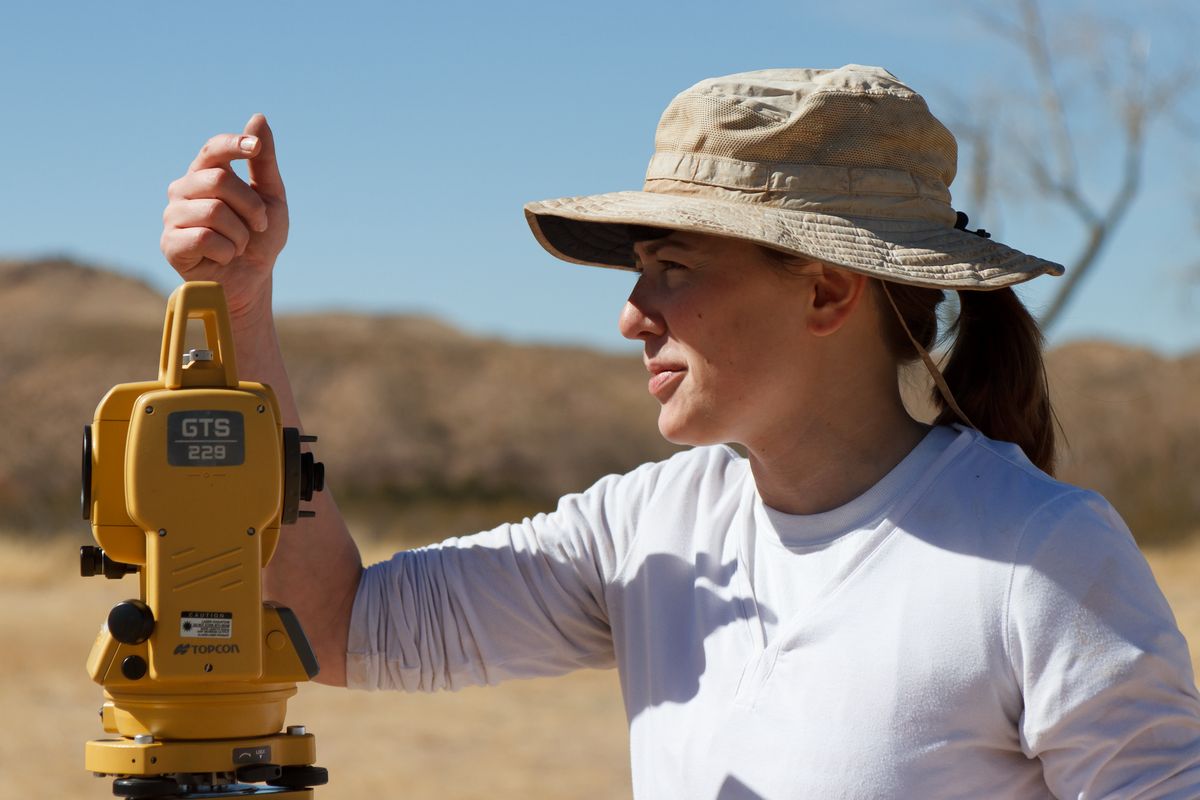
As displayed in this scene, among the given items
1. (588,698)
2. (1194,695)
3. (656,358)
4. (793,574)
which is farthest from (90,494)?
(588,698)

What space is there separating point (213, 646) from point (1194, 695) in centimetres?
117

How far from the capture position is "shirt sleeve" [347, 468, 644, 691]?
7.35 ft

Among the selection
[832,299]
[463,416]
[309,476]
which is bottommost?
[309,476]

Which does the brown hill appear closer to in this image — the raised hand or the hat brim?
the hat brim

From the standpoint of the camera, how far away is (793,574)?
204 cm

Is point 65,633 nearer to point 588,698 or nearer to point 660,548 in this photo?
point 588,698

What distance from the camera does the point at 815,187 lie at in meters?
1.99

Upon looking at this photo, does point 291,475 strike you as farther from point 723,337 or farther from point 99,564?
point 723,337

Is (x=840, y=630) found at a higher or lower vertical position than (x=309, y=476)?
lower

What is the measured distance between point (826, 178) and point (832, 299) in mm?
184

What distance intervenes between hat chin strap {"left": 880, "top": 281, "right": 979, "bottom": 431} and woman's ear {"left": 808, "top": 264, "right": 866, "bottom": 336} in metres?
0.09

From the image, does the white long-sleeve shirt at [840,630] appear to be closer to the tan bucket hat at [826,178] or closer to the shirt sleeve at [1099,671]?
the shirt sleeve at [1099,671]

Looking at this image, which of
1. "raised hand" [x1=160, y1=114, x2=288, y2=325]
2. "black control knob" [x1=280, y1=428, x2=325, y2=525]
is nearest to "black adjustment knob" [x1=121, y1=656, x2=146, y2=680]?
"black control knob" [x1=280, y1=428, x2=325, y2=525]

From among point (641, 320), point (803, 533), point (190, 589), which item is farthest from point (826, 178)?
point (190, 589)
